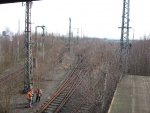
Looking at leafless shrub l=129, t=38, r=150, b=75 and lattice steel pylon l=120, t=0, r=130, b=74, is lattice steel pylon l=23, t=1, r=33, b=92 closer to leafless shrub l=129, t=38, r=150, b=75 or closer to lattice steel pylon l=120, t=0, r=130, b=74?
lattice steel pylon l=120, t=0, r=130, b=74

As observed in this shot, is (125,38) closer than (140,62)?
Yes

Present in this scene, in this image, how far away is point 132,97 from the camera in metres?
19.1

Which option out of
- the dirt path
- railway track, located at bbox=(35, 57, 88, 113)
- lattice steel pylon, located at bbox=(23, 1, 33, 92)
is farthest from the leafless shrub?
lattice steel pylon, located at bbox=(23, 1, 33, 92)

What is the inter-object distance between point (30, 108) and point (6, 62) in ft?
64.2

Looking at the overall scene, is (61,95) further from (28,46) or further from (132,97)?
(132,97)

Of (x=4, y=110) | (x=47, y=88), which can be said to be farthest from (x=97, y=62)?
(x=4, y=110)

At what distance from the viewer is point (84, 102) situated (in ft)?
64.4

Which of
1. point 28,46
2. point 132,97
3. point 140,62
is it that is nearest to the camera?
point 132,97

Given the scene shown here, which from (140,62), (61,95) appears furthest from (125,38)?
(140,62)

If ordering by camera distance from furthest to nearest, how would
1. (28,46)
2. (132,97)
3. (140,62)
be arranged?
(140,62) → (28,46) → (132,97)

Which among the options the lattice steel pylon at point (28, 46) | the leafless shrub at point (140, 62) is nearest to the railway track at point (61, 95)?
the lattice steel pylon at point (28, 46)

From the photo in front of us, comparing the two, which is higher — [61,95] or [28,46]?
[28,46]

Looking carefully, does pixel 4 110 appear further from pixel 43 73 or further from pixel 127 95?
pixel 43 73

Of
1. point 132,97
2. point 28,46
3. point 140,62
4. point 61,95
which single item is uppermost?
point 28,46
